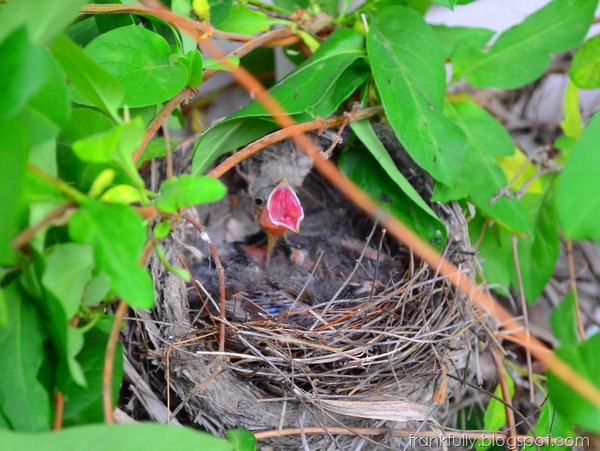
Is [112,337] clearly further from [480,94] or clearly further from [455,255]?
[480,94]

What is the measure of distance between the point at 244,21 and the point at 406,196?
0.39 metres

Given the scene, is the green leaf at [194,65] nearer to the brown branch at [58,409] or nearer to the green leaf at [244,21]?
the green leaf at [244,21]

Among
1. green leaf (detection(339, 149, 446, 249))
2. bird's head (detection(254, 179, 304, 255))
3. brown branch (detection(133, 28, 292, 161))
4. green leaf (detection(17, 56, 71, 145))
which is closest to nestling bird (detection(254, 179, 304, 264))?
bird's head (detection(254, 179, 304, 255))

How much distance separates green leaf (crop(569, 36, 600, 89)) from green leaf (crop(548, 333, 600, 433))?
25.9 inches

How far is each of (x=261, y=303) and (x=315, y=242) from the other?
0.89 ft

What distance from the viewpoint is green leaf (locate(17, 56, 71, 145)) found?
0.55 m

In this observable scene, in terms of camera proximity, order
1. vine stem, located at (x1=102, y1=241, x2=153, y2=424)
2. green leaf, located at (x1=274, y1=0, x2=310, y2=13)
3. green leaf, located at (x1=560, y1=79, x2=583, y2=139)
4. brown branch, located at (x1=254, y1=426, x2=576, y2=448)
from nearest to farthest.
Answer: vine stem, located at (x1=102, y1=241, x2=153, y2=424) → brown branch, located at (x1=254, y1=426, x2=576, y2=448) → green leaf, located at (x1=274, y1=0, x2=310, y2=13) → green leaf, located at (x1=560, y1=79, x2=583, y2=139)

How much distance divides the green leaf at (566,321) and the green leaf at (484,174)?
20 centimetres

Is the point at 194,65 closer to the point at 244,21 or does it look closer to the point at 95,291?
the point at 244,21

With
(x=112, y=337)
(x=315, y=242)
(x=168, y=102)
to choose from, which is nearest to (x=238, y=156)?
(x=168, y=102)

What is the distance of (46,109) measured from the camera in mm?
549

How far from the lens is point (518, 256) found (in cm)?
112

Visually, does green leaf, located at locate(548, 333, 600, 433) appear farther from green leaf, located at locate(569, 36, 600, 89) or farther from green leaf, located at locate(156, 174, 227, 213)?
green leaf, located at locate(569, 36, 600, 89)

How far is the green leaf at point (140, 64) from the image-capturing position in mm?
780
